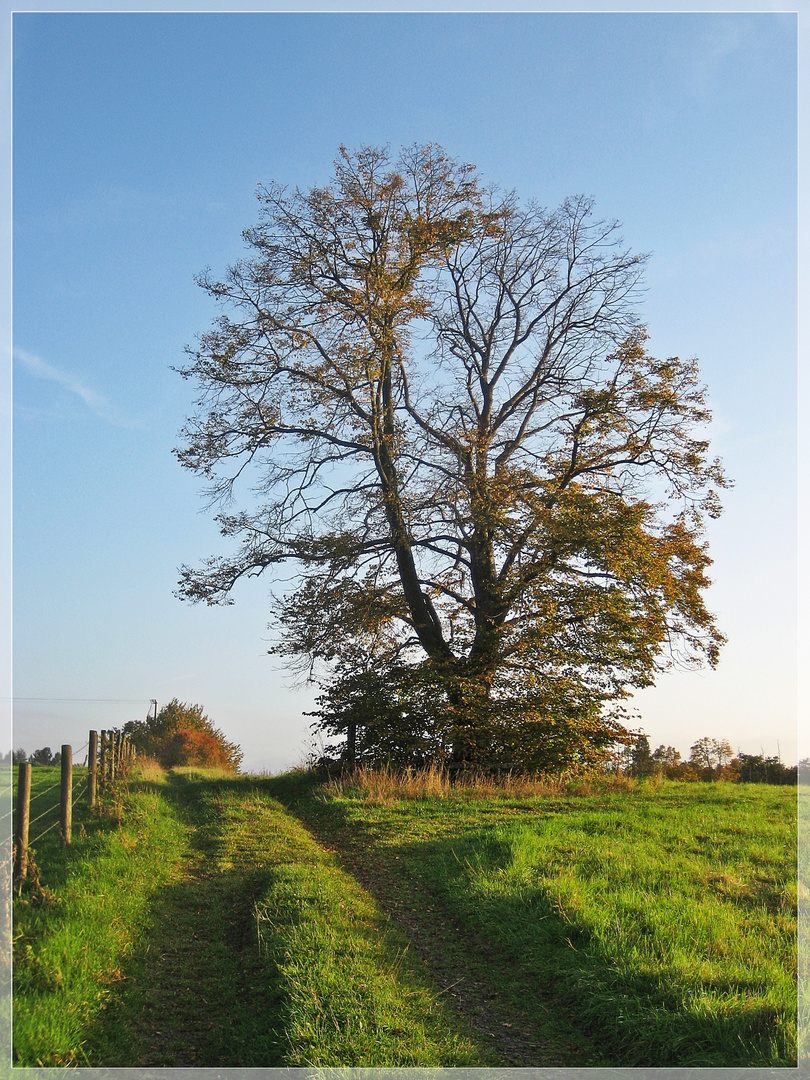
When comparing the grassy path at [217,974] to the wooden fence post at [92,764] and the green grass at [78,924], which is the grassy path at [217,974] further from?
the wooden fence post at [92,764]

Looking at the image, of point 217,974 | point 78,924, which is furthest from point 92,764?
point 217,974

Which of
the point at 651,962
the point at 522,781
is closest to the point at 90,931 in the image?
the point at 651,962

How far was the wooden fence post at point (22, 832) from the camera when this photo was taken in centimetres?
789

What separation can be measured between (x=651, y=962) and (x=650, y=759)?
17.7 m

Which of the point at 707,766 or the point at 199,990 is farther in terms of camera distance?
the point at 707,766

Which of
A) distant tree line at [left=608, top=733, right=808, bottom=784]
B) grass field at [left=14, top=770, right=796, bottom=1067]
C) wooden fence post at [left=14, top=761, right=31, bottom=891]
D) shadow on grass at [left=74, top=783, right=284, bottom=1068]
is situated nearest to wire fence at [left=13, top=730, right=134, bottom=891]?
wooden fence post at [left=14, top=761, right=31, bottom=891]

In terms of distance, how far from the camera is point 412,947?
25.5ft

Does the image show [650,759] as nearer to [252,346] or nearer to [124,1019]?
[252,346]

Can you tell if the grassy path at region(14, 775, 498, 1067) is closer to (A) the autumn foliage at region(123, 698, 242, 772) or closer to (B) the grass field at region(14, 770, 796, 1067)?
(B) the grass field at region(14, 770, 796, 1067)

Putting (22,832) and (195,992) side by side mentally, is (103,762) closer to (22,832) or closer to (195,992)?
(22,832)

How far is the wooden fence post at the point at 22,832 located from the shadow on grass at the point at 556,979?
3995mm

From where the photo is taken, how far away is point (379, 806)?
1455 cm

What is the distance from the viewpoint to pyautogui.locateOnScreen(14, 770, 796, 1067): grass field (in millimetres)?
5590

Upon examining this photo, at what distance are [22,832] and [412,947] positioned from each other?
4242 millimetres
